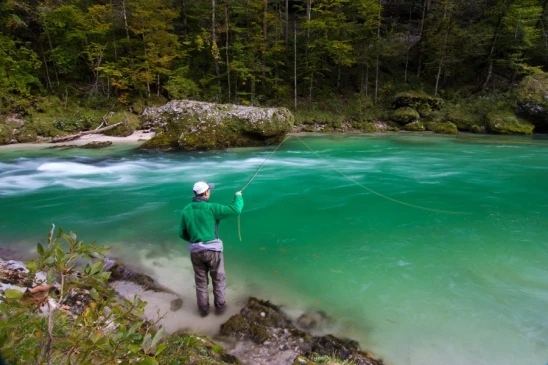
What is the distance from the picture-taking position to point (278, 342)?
356 cm

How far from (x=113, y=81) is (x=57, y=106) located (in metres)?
3.70

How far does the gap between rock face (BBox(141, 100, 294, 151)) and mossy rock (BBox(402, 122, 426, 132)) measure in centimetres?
1179

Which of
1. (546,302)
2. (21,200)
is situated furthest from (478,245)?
(21,200)

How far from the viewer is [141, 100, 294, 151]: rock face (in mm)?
14508

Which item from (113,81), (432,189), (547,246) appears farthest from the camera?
(113,81)

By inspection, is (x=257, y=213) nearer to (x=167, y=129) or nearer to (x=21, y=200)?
(x=21, y=200)

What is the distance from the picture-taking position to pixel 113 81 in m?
21.0

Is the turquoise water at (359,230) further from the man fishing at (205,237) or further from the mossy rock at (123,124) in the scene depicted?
the mossy rock at (123,124)

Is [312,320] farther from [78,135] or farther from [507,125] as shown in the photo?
[507,125]

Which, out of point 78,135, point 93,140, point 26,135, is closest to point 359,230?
point 93,140

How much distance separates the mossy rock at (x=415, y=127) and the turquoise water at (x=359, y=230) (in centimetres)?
862

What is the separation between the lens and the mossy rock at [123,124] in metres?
17.5

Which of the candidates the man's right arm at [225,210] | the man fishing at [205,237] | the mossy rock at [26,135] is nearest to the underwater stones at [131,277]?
the man fishing at [205,237]

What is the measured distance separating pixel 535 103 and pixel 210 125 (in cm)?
2107
